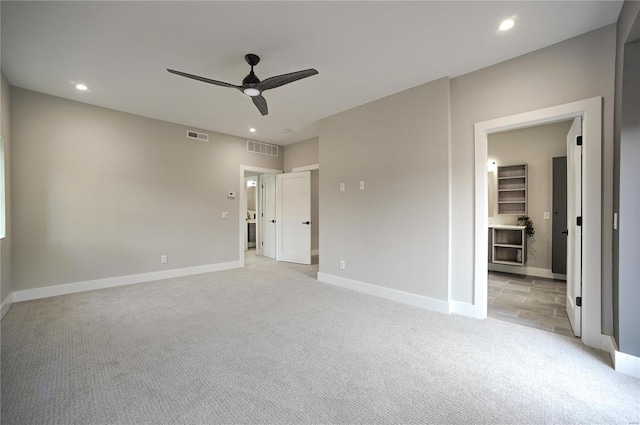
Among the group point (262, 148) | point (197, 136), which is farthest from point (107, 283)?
point (262, 148)

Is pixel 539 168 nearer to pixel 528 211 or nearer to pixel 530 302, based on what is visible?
pixel 528 211

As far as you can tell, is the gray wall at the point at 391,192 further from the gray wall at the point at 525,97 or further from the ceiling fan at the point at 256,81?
the ceiling fan at the point at 256,81

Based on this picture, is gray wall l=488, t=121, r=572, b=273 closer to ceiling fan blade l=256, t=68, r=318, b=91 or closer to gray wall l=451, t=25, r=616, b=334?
gray wall l=451, t=25, r=616, b=334

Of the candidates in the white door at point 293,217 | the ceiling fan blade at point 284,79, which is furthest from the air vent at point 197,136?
the ceiling fan blade at point 284,79

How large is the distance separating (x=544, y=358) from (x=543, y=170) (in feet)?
13.0

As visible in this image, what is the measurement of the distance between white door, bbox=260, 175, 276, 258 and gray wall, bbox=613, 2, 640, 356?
6.07 metres

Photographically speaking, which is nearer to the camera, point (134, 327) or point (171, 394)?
point (171, 394)

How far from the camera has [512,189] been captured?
5223 millimetres

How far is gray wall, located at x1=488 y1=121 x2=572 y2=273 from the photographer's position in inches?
189

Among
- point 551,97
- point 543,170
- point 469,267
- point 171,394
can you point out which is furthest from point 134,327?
point 543,170

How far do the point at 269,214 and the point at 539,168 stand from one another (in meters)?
5.90

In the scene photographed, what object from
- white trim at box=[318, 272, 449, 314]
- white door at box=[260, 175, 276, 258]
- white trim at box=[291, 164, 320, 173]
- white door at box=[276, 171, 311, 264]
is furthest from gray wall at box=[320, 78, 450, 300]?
white door at box=[260, 175, 276, 258]

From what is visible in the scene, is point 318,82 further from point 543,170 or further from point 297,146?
point 543,170

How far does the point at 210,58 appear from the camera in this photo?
2900 mm
